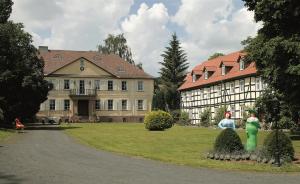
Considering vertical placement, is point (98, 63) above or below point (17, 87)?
above

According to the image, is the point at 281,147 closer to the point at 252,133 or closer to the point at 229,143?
the point at 229,143

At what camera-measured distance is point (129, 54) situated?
318ft

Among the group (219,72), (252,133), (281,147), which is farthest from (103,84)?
(281,147)

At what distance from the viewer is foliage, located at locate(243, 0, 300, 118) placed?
69.8 feet

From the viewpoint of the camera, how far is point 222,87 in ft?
182

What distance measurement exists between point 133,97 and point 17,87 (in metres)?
35.0

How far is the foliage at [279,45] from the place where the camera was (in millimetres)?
21266

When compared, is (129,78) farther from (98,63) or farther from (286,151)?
(286,151)

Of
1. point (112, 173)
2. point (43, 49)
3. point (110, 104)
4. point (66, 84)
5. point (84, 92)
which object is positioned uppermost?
point (43, 49)

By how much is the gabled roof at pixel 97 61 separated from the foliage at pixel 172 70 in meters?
5.79

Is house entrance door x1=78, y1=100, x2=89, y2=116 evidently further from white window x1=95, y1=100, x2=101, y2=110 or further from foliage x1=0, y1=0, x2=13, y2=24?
foliage x1=0, y1=0, x2=13, y2=24

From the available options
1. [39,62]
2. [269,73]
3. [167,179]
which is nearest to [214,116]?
[39,62]

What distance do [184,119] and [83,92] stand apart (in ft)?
64.7

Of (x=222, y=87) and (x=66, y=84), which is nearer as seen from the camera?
(x=222, y=87)
